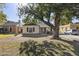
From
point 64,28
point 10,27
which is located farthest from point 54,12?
point 10,27

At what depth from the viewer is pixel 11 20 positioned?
17.6 feet

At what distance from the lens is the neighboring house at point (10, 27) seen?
536cm

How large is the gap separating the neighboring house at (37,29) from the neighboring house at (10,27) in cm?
10

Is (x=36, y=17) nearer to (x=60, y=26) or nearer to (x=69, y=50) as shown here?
(x=60, y=26)

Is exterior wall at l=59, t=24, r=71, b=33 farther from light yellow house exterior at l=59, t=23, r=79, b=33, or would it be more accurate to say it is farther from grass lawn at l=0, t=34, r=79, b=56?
grass lawn at l=0, t=34, r=79, b=56

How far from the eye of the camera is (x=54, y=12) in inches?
214

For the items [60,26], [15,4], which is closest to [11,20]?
[15,4]

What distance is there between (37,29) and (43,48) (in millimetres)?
320

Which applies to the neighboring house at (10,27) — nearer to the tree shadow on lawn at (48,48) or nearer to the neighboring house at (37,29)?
the neighboring house at (37,29)

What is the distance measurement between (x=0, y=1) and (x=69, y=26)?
1.17 metres

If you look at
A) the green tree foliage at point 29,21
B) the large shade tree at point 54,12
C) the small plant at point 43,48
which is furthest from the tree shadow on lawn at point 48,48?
the green tree foliage at point 29,21

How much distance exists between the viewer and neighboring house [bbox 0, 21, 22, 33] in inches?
211

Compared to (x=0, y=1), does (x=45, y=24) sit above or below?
below

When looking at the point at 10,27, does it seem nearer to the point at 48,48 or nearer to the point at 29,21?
the point at 29,21
